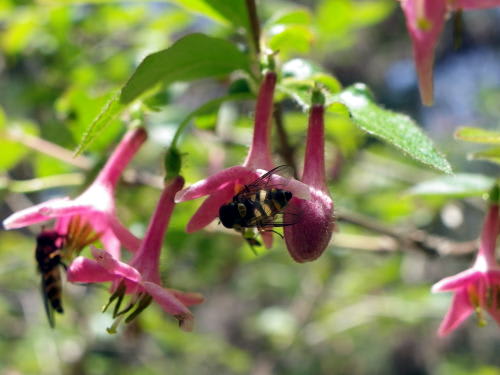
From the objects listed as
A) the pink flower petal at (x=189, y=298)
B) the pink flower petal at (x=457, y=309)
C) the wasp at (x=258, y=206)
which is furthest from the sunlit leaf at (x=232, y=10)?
the pink flower petal at (x=457, y=309)

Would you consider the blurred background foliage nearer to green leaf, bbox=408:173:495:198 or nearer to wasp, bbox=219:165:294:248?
green leaf, bbox=408:173:495:198

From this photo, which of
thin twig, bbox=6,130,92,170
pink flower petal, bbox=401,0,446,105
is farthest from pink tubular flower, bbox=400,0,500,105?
thin twig, bbox=6,130,92,170

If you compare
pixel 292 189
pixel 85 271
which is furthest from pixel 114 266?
pixel 292 189

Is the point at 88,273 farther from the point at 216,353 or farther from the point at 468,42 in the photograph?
the point at 468,42

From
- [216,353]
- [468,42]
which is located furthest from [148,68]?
[468,42]

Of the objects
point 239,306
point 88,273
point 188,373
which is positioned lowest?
point 239,306

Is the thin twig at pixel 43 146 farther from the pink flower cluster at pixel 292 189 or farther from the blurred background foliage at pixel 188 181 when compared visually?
the pink flower cluster at pixel 292 189

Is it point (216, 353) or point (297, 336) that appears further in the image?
point (216, 353)
